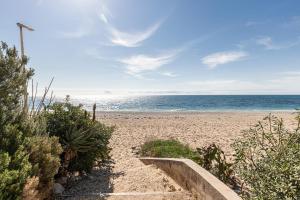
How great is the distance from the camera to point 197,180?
5.22 metres

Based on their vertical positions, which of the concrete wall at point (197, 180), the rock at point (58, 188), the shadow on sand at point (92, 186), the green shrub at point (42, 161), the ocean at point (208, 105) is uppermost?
the green shrub at point (42, 161)

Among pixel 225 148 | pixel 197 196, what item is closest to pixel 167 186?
pixel 197 196

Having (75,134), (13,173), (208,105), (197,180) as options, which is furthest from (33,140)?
(208,105)

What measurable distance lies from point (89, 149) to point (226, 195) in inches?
153

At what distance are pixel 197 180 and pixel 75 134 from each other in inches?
119

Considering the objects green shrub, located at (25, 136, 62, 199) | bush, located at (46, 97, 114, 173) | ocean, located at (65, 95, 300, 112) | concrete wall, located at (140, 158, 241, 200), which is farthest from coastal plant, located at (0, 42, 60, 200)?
ocean, located at (65, 95, 300, 112)

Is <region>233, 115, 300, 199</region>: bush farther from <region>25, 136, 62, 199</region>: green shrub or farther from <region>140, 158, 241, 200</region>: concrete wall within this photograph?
<region>25, 136, 62, 199</region>: green shrub

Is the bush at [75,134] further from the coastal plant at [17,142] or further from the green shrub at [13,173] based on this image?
the green shrub at [13,173]

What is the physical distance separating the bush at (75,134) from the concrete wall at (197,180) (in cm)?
166

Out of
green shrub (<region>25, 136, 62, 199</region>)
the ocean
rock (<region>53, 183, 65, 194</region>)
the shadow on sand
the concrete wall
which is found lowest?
the ocean

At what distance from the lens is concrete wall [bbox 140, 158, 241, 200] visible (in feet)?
14.3

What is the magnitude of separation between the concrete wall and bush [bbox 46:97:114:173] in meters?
1.66

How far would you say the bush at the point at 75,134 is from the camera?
6887 mm

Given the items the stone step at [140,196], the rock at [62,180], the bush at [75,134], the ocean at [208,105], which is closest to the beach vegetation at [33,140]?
the bush at [75,134]
